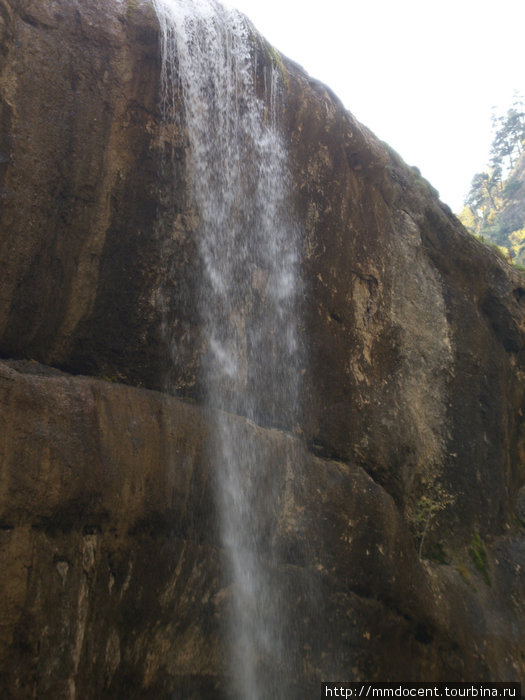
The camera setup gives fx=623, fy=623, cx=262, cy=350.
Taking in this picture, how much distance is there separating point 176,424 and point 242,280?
2.18 meters

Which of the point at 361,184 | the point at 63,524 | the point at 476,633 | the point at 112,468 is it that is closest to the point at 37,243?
the point at 112,468

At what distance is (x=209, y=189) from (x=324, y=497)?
3696 mm

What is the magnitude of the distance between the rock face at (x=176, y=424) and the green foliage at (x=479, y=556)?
0.03 m

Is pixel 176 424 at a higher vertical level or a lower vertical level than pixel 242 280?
lower

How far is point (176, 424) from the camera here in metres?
5.92

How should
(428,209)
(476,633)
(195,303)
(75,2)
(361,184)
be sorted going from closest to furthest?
1. (75,2)
2. (195,303)
3. (476,633)
4. (361,184)
5. (428,209)

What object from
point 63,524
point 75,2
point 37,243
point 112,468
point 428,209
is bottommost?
point 63,524

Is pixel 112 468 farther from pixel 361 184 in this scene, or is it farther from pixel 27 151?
pixel 361 184

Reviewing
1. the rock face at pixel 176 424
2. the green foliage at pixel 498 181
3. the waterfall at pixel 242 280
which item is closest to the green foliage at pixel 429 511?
the rock face at pixel 176 424

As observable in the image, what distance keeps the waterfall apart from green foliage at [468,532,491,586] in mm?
3466

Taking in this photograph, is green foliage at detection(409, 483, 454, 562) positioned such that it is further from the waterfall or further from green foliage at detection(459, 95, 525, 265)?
green foliage at detection(459, 95, 525, 265)

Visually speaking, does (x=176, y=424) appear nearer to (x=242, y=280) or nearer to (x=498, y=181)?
(x=242, y=280)

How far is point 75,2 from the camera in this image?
6121 mm

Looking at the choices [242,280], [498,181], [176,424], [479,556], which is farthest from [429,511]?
[498,181]
